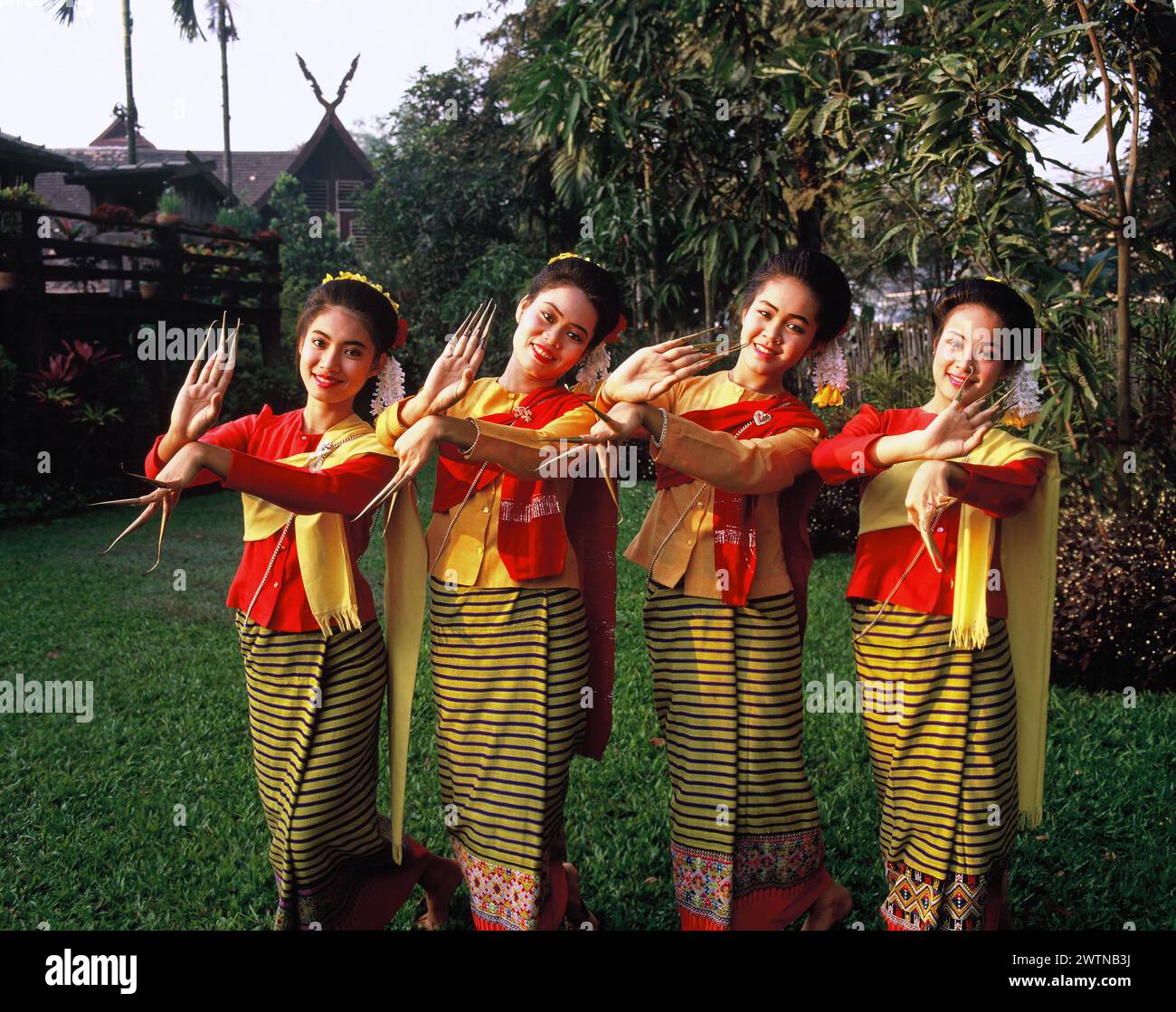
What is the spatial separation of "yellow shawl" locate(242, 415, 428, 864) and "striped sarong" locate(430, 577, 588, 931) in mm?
94

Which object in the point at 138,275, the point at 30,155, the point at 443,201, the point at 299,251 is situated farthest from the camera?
the point at 299,251

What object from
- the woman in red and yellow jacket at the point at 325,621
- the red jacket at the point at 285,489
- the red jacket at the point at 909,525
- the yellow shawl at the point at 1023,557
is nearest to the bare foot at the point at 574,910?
the woman in red and yellow jacket at the point at 325,621

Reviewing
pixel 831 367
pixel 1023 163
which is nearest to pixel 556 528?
pixel 831 367

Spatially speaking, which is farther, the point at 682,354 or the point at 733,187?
the point at 733,187

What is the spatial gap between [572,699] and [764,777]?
536mm

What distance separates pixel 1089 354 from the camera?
4.53 m

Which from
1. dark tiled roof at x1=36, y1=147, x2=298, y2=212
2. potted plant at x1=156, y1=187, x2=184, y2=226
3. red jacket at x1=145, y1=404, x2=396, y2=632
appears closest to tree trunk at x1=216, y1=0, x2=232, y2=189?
dark tiled roof at x1=36, y1=147, x2=298, y2=212

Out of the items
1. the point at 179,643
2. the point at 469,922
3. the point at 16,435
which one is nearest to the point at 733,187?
the point at 179,643

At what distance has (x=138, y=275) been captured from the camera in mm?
10797

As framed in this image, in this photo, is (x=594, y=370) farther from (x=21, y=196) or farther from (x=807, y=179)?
(x=21, y=196)

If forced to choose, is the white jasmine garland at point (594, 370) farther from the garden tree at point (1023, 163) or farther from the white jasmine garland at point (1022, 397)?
the garden tree at point (1023, 163)

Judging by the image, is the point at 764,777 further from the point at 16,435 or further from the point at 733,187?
the point at 16,435

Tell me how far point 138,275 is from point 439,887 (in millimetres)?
9503

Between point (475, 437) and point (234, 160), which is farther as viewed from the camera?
point (234, 160)
